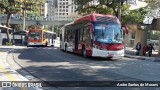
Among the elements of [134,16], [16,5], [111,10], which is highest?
[16,5]

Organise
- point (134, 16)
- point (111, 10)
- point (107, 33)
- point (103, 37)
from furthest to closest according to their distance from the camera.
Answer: point (111, 10), point (134, 16), point (107, 33), point (103, 37)

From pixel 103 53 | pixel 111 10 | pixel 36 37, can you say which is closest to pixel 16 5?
pixel 36 37

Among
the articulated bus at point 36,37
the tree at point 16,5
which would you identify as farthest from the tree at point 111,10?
the tree at point 16,5

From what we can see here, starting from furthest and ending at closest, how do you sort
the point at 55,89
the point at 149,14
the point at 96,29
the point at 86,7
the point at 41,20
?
the point at 41,20 < the point at 149,14 < the point at 86,7 < the point at 96,29 < the point at 55,89

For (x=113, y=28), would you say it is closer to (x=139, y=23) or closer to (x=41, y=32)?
(x=139, y=23)

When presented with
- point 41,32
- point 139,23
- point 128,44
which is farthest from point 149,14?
point 128,44

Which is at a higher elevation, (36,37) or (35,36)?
(35,36)

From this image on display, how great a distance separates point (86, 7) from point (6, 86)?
37688mm

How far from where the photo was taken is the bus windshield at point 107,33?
25.2 metres

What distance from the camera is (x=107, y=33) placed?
25.3 metres

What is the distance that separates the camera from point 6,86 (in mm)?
11805

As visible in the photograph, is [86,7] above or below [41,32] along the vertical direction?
above

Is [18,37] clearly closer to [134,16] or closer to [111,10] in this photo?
[111,10]

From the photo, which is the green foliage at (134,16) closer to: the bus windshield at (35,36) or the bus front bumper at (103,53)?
the bus windshield at (35,36)
